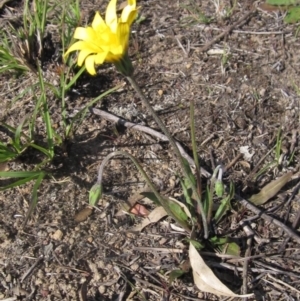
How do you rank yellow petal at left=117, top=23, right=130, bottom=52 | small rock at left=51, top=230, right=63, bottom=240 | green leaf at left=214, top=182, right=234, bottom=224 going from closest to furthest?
yellow petal at left=117, top=23, right=130, bottom=52, green leaf at left=214, top=182, right=234, bottom=224, small rock at left=51, top=230, right=63, bottom=240

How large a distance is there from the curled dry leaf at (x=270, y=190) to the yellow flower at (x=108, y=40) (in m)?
1.01

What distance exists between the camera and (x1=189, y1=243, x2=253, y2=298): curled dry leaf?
2205mm

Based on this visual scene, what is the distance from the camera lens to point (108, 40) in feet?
5.87

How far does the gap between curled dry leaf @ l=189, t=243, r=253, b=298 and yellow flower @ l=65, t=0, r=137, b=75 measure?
2.93 ft

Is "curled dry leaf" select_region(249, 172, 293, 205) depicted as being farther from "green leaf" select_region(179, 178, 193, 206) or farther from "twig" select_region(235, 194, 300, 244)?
"green leaf" select_region(179, 178, 193, 206)

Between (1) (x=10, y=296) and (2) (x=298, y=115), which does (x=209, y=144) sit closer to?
(2) (x=298, y=115)

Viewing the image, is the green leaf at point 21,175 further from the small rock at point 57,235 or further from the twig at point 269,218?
the twig at point 269,218

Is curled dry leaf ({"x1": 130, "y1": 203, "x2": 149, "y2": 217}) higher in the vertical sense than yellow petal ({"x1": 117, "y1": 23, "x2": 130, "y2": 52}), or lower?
lower

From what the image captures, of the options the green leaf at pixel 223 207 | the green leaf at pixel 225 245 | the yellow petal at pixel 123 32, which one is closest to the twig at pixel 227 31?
the green leaf at pixel 223 207

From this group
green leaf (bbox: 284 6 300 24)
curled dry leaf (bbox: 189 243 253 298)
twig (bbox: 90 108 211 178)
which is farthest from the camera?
green leaf (bbox: 284 6 300 24)

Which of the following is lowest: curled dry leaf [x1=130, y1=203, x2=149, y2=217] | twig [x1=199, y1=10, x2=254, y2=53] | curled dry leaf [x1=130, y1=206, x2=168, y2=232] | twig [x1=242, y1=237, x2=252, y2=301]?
twig [x1=242, y1=237, x2=252, y2=301]

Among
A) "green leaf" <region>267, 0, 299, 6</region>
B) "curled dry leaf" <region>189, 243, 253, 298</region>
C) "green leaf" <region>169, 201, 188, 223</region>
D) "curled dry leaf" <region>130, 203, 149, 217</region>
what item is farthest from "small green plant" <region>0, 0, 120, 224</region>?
"green leaf" <region>267, 0, 299, 6</region>

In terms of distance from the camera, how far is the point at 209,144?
8.89 feet

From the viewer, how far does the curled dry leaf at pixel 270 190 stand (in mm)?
2484
